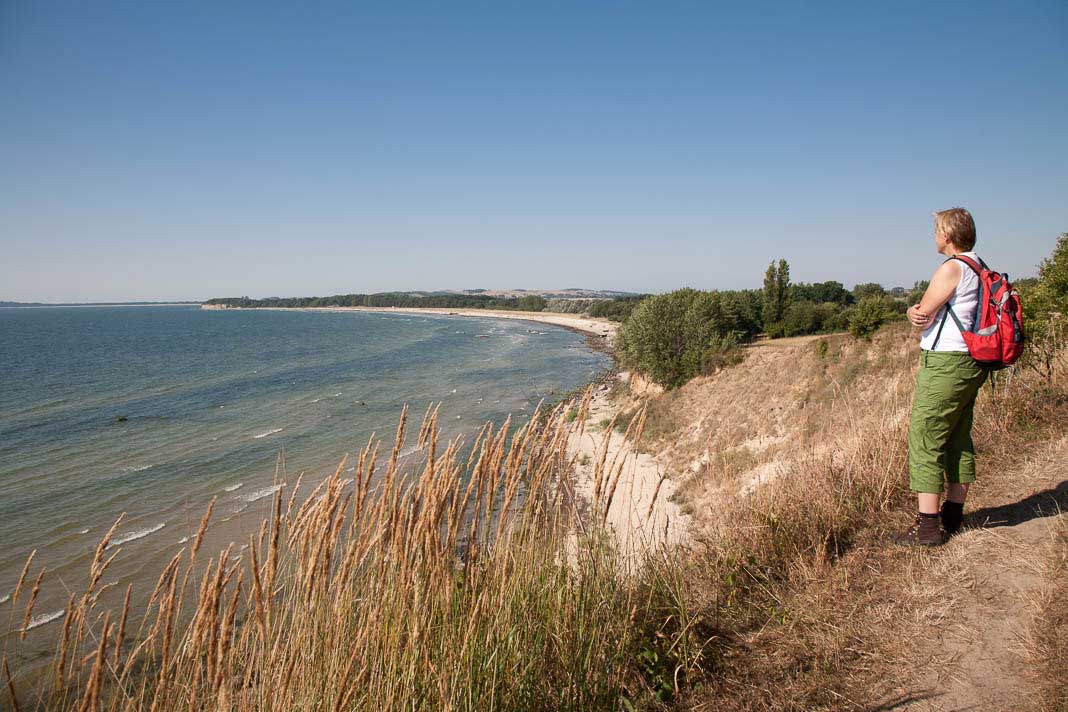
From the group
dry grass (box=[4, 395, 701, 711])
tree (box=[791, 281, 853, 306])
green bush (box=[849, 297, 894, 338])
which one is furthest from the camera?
tree (box=[791, 281, 853, 306])

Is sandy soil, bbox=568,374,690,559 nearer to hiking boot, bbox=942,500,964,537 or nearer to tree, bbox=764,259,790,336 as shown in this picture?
hiking boot, bbox=942,500,964,537

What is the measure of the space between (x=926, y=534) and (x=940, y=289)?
1.63 m

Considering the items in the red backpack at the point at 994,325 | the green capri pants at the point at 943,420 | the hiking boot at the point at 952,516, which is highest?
the red backpack at the point at 994,325

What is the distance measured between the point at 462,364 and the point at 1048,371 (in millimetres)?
48744

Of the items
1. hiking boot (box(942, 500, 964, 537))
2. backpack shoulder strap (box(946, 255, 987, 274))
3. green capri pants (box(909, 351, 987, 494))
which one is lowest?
hiking boot (box(942, 500, 964, 537))

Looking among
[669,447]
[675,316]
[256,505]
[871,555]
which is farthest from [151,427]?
[871,555]

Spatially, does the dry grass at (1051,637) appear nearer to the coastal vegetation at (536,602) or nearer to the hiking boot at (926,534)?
the coastal vegetation at (536,602)

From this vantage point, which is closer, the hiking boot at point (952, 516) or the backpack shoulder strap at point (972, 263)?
the backpack shoulder strap at point (972, 263)

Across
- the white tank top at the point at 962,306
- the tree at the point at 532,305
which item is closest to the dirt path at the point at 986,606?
the white tank top at the point at 962,306

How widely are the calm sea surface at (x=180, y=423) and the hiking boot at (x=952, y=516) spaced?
479 cm

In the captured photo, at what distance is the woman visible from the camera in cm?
333

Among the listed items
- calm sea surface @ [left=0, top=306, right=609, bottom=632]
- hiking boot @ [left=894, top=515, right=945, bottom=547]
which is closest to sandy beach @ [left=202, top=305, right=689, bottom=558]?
hiking boot @ [left=894, top=515, right=945, bottom=547]

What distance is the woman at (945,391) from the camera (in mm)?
3332

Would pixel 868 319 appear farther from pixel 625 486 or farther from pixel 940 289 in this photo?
pixel 625 486
